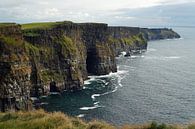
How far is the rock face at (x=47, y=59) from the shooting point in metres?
96.2

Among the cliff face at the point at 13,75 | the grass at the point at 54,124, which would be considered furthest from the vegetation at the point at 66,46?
the grass at the point at 54,124

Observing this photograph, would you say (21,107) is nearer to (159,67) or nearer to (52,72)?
(52,72)

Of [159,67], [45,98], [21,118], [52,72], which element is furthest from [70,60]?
[21,118]

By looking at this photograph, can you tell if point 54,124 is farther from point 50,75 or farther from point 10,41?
point 50,75

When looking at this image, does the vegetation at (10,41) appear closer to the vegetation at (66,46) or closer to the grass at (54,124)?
the vegetation at (66,46)

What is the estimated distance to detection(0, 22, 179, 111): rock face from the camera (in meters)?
96.2

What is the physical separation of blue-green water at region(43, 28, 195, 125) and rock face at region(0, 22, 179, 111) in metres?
5.72

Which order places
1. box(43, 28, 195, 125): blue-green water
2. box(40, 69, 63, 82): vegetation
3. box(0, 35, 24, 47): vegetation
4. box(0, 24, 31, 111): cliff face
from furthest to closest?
box(40, 69, 63, 82): vegetation, box(0, 35, 24, 47): vegetation, box(0, 24, 31, 111): cliff face, box(43, 28, 195, 125): blue-green water

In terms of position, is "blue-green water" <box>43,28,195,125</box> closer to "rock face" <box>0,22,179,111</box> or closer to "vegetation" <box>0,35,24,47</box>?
"rock face" <box>0,22,179,111</box>

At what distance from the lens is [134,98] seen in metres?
110

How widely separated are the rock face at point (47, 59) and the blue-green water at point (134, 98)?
18.8ft

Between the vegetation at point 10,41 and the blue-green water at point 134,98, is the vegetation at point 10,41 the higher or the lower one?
the higher one

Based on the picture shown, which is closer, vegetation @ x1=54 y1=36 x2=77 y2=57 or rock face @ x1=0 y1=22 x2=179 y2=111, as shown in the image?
rock face @ x1=0 y1=22 x2=179 y2=111

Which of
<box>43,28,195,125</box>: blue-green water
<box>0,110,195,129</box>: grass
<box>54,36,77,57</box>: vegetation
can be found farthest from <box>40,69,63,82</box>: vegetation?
<box>0,110,195,129</box>: grass
